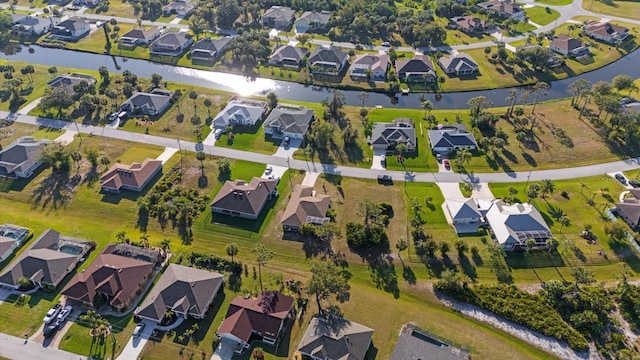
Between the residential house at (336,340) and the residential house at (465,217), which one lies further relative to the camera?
the residential house at (465,217)

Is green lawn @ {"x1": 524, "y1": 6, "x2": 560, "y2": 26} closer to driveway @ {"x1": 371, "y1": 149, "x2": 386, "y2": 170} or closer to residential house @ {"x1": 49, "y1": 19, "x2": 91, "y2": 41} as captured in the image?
driveway @ {"x1": 371, "y1": 149, "x2": 386, "y2": 170}

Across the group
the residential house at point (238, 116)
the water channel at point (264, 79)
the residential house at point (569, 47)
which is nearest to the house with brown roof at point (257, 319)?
the residential house at point (238, 116)

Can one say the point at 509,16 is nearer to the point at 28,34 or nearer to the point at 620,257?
the point at 620,257

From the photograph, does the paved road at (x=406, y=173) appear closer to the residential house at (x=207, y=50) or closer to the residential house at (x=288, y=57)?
the residential house at (x=207, y=50)

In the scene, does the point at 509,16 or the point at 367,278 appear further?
the point at 509,16

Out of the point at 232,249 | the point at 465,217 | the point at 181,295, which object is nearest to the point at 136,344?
the point at 181,295

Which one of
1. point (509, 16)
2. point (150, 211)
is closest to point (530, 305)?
point (150, 211)

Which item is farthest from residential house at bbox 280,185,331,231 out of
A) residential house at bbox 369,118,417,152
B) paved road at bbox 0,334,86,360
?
paved road at bbox 0,334,86,360
